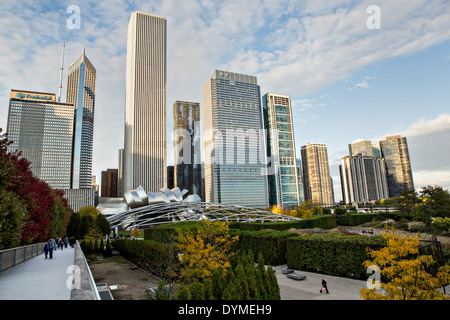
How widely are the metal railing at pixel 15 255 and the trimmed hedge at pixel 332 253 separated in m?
18.8

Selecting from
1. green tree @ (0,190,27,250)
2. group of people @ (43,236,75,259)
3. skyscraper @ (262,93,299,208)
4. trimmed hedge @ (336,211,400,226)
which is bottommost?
trimmed hedge @ (336,211,400,226)

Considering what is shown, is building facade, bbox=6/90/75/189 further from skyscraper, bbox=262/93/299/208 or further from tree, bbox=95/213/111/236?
skyscraper, bbox=262/93/299/208

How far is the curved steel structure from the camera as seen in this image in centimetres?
5694

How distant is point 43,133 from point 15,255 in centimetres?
15666

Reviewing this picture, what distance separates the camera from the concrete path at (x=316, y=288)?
14.1 metres

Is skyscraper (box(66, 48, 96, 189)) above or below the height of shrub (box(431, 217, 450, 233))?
above

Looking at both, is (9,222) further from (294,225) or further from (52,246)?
(294,225)

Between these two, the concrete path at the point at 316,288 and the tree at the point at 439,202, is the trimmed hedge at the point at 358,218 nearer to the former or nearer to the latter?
the tree at the point at 439,202

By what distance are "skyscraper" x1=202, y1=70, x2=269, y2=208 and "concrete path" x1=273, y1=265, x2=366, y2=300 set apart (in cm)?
14169

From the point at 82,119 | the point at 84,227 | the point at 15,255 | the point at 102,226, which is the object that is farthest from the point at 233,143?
the point at 15,255

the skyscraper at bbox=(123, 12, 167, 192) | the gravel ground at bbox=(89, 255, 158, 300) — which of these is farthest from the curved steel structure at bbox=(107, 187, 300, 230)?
the skyscraper at bbox=(123, 12, 167, 192)

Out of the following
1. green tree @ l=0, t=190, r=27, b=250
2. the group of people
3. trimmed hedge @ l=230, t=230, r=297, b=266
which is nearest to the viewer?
green tree @ l=0, t=190, r=27, b=250

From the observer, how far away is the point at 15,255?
47.7 feet
